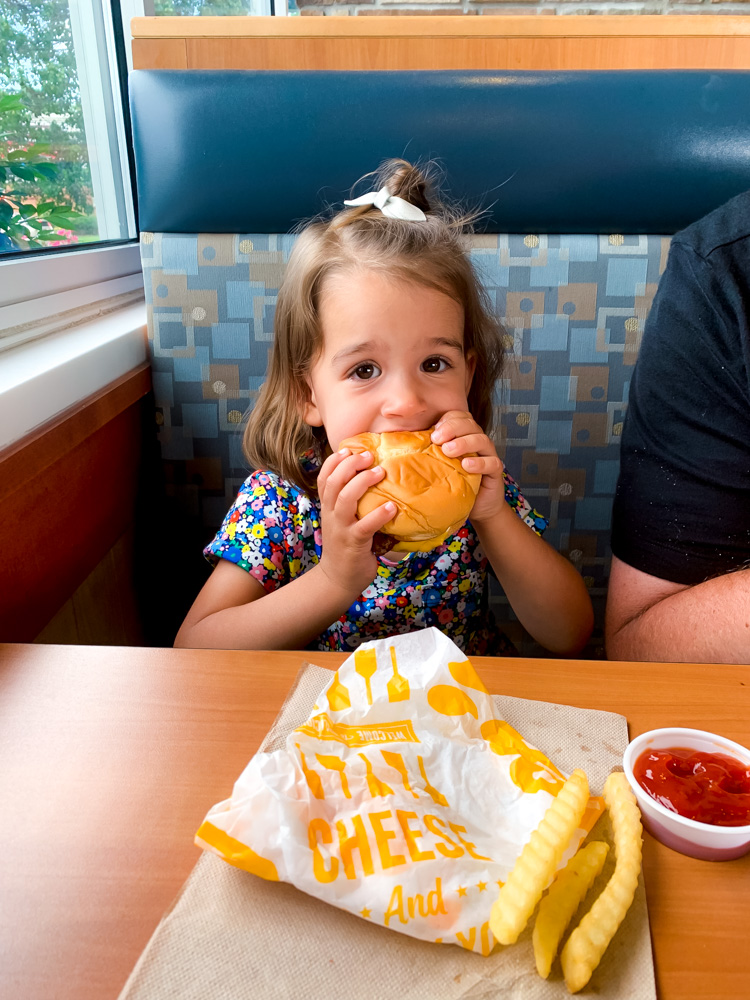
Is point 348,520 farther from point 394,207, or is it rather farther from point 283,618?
point 394,207

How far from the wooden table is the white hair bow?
0.76m

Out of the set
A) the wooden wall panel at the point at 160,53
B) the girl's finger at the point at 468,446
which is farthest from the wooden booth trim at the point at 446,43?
the girl's finger at the point at 468,446

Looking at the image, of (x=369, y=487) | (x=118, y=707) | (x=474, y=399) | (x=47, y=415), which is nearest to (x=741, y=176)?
(x=474, y=399)

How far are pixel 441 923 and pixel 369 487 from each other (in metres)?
0.58

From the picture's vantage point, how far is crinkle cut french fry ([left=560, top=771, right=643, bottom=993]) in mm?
478

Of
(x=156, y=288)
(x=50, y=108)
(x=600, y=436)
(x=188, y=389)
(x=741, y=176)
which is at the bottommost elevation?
(x=600, y=436)

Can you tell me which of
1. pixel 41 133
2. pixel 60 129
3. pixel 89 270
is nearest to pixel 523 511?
pixel 89 270

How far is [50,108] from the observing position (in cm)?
184

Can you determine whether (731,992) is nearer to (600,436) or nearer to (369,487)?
(369,487)

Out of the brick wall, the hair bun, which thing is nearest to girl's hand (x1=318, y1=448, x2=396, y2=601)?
the hair bun

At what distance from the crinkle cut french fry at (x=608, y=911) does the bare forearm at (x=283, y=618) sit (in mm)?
600

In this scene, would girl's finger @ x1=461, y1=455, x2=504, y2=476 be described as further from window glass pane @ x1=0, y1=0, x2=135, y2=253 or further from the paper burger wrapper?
window glass pane @ x1=0, y1=0, x2=135, y2=253

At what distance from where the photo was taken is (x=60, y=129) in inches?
76.0

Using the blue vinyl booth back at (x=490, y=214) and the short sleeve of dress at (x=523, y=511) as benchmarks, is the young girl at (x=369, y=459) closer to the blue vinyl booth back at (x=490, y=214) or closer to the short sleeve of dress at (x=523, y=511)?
the short sleeve of dress at (x=523, y=511)
